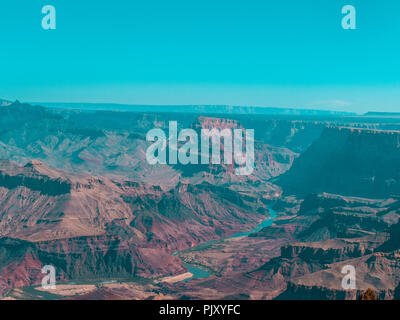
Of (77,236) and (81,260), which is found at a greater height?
(77,236)

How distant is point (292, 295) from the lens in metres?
110

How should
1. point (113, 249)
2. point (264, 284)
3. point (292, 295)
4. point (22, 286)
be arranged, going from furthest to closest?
point (113, 249), point (22, 286), point (264, 284), point (292, 295)

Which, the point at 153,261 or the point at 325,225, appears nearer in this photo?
the point at 153,261

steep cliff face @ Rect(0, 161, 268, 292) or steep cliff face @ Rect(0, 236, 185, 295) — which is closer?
steep cliff face @ Rect(0, 236, 185, 295)

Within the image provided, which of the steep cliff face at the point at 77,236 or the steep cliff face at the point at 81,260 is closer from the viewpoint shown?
the steep cliff face at the point at 81,260

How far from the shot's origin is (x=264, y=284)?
12625 centimetres

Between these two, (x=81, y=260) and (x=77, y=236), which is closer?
(x=81, y=260)
